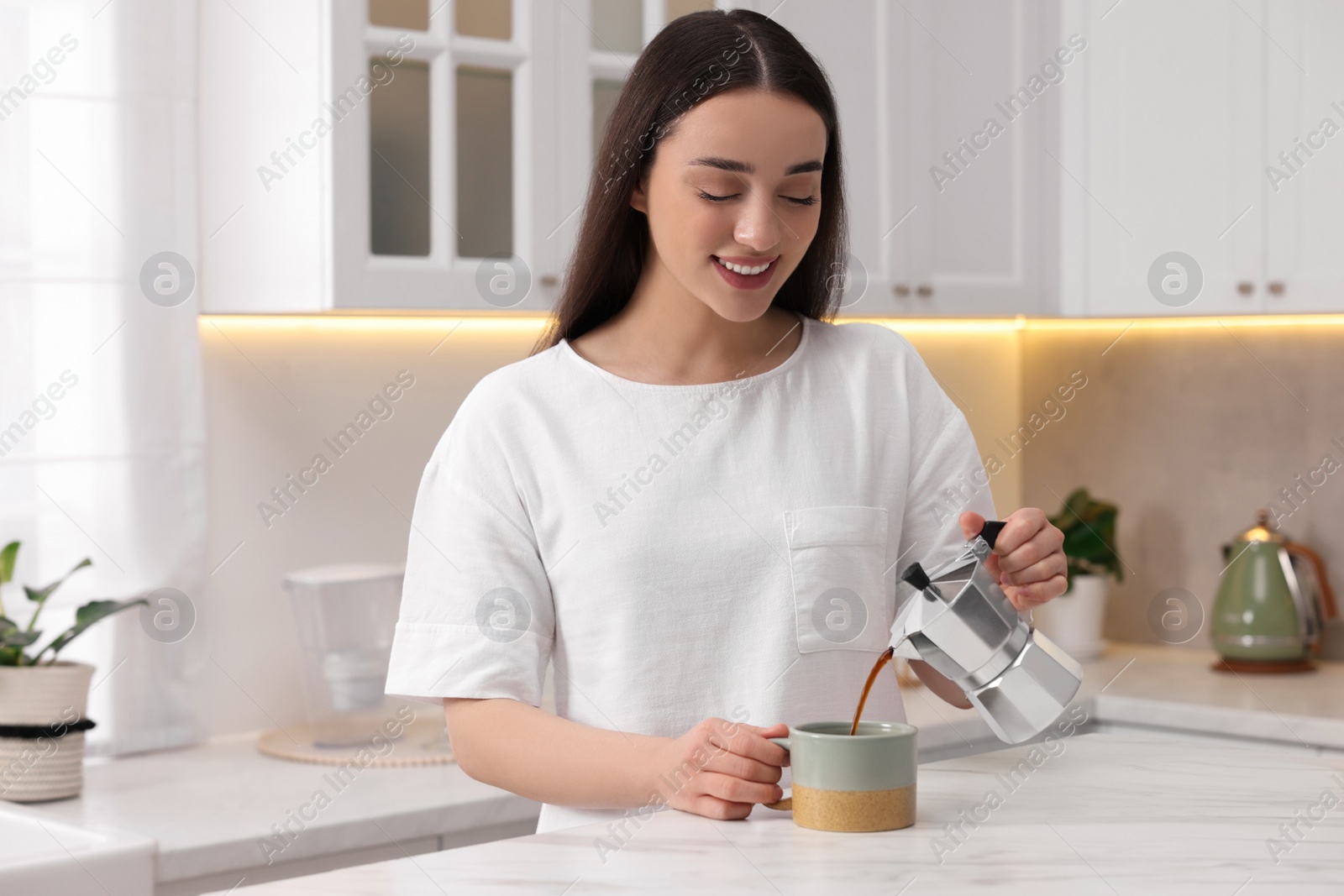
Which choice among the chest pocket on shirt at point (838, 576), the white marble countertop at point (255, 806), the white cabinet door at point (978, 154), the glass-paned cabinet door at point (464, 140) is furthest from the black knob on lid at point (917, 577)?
the white cabinet door at point (978, 154)

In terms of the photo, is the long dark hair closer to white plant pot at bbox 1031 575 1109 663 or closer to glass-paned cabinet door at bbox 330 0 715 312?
glass-paned cabinet door at bbox 330 0 715 312

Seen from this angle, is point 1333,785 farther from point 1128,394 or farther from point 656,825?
point 1128,394

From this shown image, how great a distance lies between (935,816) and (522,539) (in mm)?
417

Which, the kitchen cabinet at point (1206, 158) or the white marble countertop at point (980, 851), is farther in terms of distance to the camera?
the kitchen cabinet at point (1206, 158)

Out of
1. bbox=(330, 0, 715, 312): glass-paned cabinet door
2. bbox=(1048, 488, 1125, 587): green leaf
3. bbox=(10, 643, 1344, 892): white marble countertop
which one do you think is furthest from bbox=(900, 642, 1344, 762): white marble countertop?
bbox=(330, 0, 715, 312): glass-paned cabinet door

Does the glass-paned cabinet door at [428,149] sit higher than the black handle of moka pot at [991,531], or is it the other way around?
the glass-paned cabinet door at [428,149]

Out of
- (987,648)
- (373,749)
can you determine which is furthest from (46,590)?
(987,648)

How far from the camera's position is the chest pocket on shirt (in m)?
1.17

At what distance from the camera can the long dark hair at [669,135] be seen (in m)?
1.15

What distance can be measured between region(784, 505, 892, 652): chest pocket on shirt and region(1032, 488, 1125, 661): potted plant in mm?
1635

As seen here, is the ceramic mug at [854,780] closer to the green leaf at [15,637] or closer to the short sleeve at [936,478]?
the short sleeve at [936,478]

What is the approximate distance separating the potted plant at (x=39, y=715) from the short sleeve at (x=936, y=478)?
109 centimetres

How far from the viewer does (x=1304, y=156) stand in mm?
2361

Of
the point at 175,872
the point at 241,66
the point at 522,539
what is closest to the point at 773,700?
the point at 522,539
